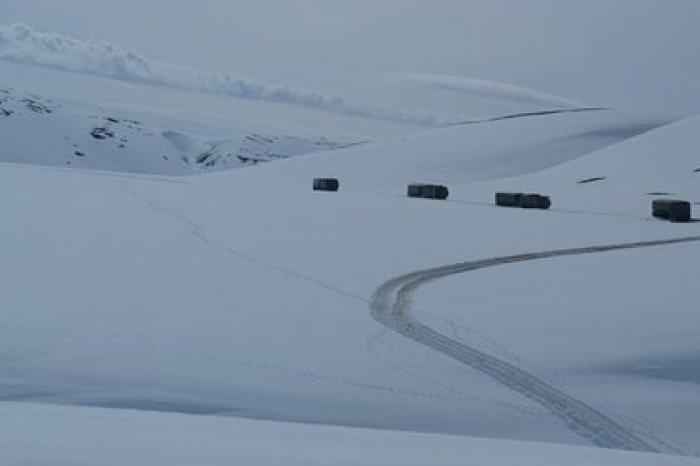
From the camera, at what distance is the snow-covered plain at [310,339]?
605 cm

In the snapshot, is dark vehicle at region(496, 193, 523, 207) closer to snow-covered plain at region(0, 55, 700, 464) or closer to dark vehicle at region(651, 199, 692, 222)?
dark vehicle at region(651, 199, 692, 222)

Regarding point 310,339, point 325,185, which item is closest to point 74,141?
point 325,185

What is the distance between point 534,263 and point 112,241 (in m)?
6.52

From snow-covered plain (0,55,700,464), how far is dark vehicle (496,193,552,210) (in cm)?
743

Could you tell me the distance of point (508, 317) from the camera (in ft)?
36.3

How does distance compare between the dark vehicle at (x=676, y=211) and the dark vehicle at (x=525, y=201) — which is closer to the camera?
the dark vehicle at (x=676, y=211)

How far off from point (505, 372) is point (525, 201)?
21.5m

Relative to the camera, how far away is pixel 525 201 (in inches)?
1177

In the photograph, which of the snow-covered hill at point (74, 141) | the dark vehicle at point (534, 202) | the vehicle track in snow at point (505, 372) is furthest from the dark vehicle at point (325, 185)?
the snow-covered hill at point (74, 141)

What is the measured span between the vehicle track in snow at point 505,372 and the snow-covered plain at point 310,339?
114 millimetres

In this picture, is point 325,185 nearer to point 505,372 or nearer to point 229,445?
point 505,372

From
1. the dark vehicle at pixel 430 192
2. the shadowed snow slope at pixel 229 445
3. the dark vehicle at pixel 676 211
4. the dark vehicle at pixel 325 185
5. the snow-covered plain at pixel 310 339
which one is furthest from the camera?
the dark vehicle at pixel 325 185

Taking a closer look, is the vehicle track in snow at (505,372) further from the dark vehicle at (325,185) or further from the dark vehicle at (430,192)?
the dark vehicle at (325,185)

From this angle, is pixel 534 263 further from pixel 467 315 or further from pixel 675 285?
pixel 467 315
